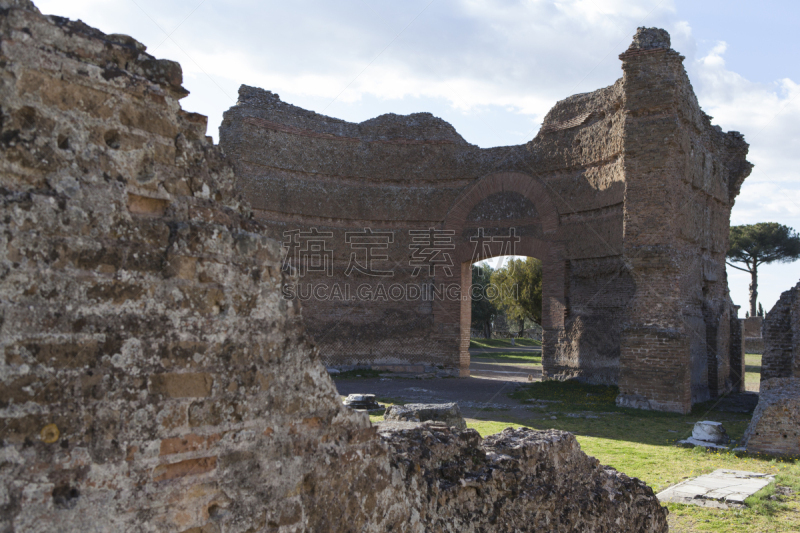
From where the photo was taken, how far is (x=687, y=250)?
10789mm

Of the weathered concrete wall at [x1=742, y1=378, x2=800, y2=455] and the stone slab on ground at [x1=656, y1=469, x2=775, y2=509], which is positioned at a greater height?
the weathered concrete wall at [x1=742, y1=378, x2=800, y2=455]

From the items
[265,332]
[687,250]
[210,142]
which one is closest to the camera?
[265,332]

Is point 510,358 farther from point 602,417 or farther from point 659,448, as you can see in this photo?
point 659,448

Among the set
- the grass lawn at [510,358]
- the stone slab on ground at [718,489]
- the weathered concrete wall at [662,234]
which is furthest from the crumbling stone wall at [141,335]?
the grass lawn at [510,358]

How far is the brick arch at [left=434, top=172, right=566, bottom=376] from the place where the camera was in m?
12.8

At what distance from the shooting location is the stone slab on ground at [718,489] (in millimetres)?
5082

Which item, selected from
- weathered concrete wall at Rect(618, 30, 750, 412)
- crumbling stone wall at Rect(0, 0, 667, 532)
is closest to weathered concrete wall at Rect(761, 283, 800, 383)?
weathered concrete wall at Rect(618, 30, 750, 412)

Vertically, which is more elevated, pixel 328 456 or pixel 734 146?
pixel 734 146

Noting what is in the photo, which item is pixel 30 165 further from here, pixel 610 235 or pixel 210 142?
pixel 610 235

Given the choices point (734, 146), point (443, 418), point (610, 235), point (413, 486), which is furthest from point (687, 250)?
point (413, 486)

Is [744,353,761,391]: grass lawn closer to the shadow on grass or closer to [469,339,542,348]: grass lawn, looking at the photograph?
the shadow on grass

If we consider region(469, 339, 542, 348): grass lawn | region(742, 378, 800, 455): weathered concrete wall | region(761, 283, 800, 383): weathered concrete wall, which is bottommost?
region(469, 339, 542, 348): grass lawn

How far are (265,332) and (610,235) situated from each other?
1069cm

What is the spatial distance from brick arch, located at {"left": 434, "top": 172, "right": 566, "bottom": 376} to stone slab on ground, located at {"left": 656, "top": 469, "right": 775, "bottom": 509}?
6786mm
